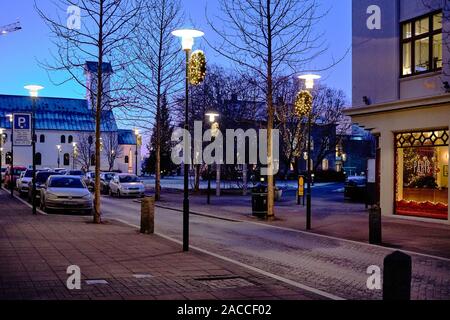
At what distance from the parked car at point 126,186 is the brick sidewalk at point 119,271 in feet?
71.7

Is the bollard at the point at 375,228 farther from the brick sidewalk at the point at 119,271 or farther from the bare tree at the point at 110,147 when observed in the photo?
the bare tree at the point at 110,147

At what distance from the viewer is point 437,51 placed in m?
20.9

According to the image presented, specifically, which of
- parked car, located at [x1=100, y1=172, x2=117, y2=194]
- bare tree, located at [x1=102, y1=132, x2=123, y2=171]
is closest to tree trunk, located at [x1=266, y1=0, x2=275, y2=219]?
parked car, located at [x1=100, y1=172, x2=117, y2=194]

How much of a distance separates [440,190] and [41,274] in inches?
626

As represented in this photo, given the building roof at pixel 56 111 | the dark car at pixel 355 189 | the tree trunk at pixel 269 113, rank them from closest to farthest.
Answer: the tree trunk at pixel 269 113 < the dark car at pixel 355 189 < the building roof at pixel 56 111

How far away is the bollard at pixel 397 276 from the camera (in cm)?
584

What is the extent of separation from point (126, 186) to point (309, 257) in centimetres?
2597

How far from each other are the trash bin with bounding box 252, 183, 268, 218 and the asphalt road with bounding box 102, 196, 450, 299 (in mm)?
1780

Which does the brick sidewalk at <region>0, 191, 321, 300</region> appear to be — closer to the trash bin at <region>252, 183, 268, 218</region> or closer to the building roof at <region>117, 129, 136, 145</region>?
the trash bin at <region>252, 183, 268, 218</region>

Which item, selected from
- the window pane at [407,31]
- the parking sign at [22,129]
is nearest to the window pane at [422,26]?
the window pane at [407,31]

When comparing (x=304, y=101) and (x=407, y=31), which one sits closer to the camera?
(x=304, y=101)

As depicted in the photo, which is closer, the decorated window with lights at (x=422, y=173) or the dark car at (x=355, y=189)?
the decorated window with lights at (x=422, y=173)

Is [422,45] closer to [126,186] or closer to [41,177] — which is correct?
[41,177]

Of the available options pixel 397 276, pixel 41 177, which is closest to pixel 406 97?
pixel 397 276
